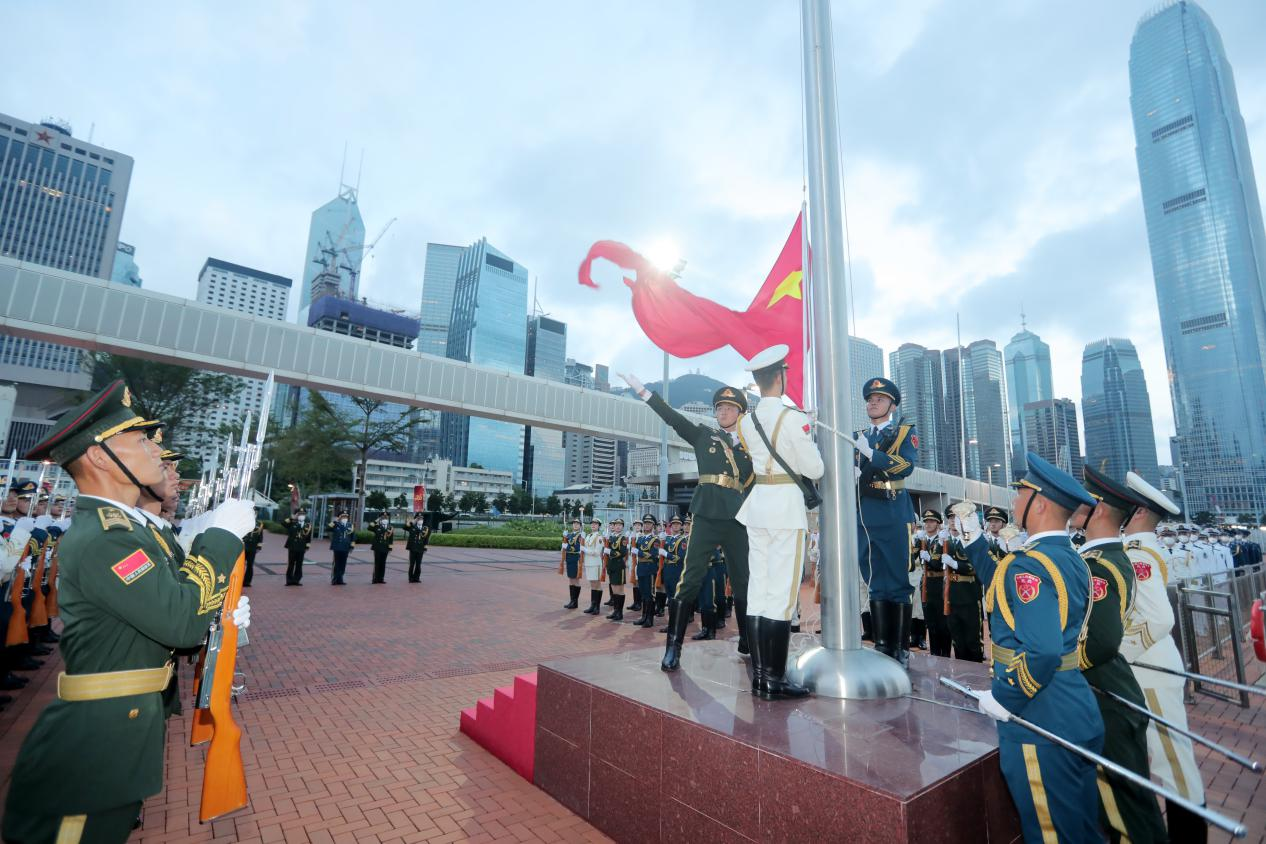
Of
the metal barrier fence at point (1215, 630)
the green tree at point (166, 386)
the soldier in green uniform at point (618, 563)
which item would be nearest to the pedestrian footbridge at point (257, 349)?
the metal barrier fence at point (1215, 630)

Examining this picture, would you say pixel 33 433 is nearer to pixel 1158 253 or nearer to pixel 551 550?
pixel 551 550

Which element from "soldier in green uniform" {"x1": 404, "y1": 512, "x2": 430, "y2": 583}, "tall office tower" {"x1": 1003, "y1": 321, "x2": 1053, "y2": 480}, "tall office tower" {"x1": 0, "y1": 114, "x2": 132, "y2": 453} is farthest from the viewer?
"tall office tower" {"x1": 0, "y1": 114, "x2": 132, "y2": 453}

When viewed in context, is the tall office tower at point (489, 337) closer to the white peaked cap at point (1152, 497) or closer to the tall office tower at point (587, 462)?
the tall office tower at point (587, 462)

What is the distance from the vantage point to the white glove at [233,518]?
8.10 ft

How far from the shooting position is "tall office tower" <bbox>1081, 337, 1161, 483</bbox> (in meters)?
76.3

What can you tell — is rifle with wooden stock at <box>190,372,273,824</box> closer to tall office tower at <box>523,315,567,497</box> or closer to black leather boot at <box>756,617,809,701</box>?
black leather boot at <box>756,617,809,701</box>

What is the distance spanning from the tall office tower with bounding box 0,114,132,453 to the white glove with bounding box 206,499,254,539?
123 meters

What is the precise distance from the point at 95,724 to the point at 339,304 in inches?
4909

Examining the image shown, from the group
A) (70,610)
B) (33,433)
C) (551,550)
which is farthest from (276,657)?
(33,433)

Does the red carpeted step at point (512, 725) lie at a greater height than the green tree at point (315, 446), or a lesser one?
lesser

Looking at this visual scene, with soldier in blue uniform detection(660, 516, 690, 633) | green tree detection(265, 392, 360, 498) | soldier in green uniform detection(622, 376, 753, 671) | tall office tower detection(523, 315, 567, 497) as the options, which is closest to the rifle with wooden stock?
soldier in green uniform detection(622, 376, 753, 671)

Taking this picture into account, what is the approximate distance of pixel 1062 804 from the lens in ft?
7.61

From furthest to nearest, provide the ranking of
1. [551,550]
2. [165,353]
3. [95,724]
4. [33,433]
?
[33,433]
[551,550]
[165,353]
[95,724]

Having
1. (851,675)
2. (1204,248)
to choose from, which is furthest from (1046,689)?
(1204,248)
